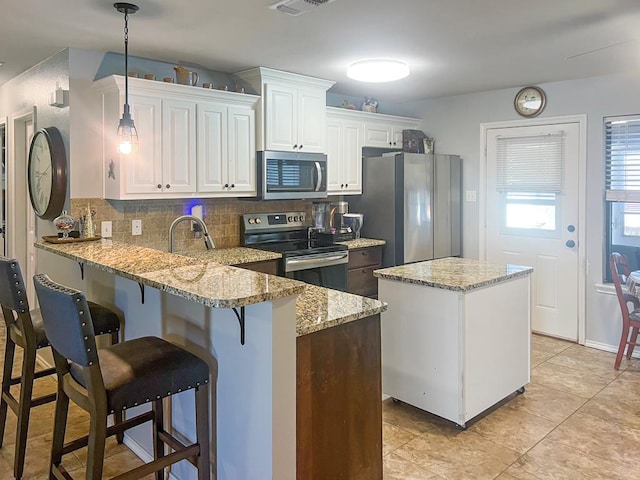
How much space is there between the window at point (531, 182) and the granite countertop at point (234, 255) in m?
2.47

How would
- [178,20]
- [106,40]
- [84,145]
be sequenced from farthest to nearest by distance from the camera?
[84,145] → [106,40] → [178,20]

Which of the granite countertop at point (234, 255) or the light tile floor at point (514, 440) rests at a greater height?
the granite countertop at point (234, 255)

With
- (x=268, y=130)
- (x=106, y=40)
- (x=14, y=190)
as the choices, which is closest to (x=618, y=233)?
(x=268, y=130)

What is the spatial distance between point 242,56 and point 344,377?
8.51ft

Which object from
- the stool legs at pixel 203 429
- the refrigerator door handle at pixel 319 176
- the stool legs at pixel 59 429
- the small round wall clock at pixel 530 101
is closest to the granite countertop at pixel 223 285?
the stool legs at pixel 203 429

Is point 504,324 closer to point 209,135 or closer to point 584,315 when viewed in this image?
point 584,315

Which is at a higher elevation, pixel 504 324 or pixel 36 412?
pixel 504 324

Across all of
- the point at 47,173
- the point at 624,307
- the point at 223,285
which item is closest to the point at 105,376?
the point at 223,285

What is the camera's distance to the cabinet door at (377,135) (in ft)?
17.0

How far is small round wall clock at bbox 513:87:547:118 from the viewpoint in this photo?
189 inches

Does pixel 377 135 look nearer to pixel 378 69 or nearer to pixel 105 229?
pixel 378 69

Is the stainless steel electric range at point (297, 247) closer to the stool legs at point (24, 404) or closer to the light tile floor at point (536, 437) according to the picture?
the light tile floor at point (536, 437)

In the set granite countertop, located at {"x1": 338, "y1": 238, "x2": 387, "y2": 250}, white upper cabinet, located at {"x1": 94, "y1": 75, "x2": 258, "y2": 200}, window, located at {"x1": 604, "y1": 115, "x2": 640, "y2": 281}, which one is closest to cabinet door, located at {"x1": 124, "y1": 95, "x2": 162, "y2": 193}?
white upper cabinet, located at {"x1": 94, "y1": 75, "x2": 258, "y2": 200}

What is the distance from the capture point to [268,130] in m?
4.25
